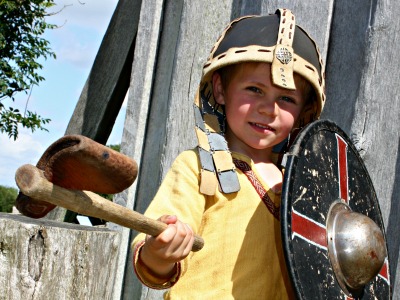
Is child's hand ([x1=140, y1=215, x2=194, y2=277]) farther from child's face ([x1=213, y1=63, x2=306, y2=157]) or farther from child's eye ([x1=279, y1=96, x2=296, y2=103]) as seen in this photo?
child's eye ([x1=279, y1=96, x2=296, y2=103])

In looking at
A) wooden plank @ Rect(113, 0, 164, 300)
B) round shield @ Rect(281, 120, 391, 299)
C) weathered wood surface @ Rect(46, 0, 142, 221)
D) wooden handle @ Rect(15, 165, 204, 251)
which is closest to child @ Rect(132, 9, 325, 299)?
round shield @ Rect(281, 120, 391, 299)

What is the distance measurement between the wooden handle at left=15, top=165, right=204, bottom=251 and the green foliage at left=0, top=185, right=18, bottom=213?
29.3 ft

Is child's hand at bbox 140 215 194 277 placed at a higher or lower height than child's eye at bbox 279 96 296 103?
lower

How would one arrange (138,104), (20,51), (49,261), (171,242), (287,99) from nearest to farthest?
(171,242) → (49,261) → (287,99) → (138,104) → (20,51)

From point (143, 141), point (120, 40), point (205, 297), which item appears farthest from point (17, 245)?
point (120, 40)

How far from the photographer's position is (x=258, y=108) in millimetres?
2535

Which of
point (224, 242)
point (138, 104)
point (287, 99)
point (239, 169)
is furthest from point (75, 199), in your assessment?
point (138, 104)

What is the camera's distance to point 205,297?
2395 millimetres

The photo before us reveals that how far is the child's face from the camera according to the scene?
2539mm

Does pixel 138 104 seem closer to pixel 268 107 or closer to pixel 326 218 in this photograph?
pixel 268 107

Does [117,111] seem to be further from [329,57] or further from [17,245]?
[17,245]

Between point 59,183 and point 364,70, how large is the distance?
5.62ft

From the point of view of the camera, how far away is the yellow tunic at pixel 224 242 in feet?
7.89

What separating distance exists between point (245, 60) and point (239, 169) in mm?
337
